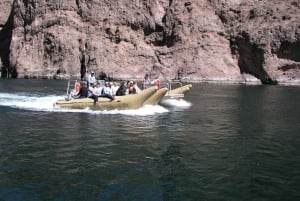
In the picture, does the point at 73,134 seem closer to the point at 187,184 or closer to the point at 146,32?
the point at 187,184

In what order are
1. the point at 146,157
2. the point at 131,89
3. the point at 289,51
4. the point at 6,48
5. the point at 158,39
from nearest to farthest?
the point at 146,157 < the point at 131,89 < the point at 289,51 < the point at 158,39 < the point at 6,48

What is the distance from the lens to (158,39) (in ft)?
394

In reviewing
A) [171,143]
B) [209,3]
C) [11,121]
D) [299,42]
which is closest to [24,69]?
[209,3]

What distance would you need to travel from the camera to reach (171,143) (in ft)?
76.6

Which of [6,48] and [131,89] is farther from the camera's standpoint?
[6,48]

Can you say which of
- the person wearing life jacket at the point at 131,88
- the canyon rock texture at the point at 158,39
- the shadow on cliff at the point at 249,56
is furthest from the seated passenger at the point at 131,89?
the shadow on cliff at the point at 249,56

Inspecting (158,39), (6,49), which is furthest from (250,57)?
(6,49)

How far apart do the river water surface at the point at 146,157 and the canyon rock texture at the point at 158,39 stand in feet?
253

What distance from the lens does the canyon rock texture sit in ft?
356

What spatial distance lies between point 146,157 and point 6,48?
12161cm

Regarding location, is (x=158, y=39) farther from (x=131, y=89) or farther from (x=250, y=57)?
(x=131, y=89)

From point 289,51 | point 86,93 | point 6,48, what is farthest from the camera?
point 6,48

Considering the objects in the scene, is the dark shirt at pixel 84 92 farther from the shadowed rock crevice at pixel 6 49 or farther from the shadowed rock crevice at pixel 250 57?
the shadowed rock crevice at pixel 6 49

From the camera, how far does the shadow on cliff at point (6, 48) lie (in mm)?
123500
